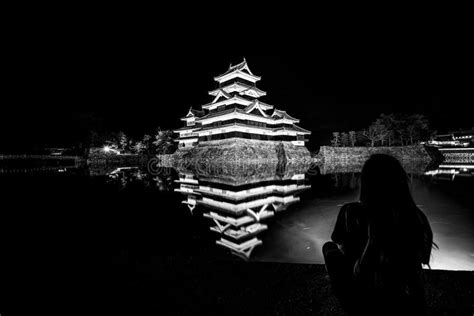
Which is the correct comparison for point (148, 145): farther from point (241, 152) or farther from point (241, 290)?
point (241, 290)

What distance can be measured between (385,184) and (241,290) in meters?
1.72

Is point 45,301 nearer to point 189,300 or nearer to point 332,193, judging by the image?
point 189,300

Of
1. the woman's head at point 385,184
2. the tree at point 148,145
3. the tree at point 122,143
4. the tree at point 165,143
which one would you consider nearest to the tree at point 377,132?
the tree at point 165,143

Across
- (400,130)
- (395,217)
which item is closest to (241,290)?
(395,217)

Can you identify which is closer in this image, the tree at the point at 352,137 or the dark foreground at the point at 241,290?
the dark foreground at the point at 241,290

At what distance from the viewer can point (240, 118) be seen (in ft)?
90.0

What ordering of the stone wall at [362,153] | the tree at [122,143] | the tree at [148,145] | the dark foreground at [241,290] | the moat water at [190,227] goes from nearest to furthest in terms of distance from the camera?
the dark foreground at [241,290] < the moat water at [190,227] < the stone wall at [362,153] < the tree at [122,143] < the tree at [148,145]

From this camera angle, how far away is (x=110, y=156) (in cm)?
3809

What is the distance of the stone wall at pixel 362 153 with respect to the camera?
34188 millimetres

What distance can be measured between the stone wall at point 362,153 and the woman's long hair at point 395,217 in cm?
3687

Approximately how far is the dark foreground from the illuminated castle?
24538 millimetres

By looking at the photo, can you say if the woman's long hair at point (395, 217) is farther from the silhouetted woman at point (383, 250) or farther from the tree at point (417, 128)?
the tree at point (417, 128)

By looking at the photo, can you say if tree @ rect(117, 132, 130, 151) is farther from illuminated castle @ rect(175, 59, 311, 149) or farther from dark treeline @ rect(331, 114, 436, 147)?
dark treeline @ rect(331, 114, 436, 147)

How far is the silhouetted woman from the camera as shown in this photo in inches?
45.6
